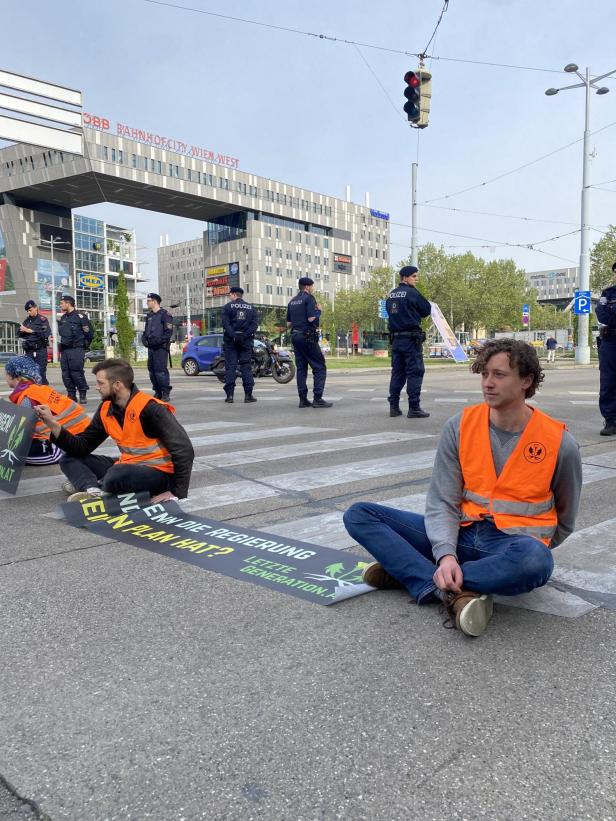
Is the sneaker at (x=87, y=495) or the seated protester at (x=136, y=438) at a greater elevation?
the seated protester at (x=136, y=438)

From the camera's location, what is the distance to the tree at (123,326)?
139 feet

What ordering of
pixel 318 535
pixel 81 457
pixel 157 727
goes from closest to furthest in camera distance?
pixel 157 727
pixel 318 535
pixel 81 457

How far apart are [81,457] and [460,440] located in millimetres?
3202

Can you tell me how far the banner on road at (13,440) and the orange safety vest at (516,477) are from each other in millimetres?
3338

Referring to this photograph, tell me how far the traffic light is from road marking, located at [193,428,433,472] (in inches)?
259

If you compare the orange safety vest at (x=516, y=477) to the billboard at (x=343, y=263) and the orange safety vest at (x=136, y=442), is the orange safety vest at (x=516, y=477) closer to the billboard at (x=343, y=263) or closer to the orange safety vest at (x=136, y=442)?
the orange safety vest at (x=136, y=442)

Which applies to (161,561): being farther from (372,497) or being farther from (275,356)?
(275,356)

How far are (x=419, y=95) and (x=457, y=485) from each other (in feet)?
35.1

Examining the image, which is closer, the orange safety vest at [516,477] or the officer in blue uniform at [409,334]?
the orange safety vest at [516,477]

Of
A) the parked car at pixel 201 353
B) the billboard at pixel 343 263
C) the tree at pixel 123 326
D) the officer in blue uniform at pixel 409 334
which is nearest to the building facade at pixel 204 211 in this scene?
the billboard at pixel 343 263

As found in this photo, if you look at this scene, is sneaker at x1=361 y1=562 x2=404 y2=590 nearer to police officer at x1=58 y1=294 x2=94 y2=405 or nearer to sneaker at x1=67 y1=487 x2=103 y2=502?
sneaker at x1=67 y1=487 x2=103 y2=502

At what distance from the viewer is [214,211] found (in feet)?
287

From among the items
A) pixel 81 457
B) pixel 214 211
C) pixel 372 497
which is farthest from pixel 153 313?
pixel 214 211

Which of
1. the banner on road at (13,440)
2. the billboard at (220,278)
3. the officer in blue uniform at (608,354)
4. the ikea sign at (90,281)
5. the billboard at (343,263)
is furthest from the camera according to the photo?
A: the billboard at (343,263)
